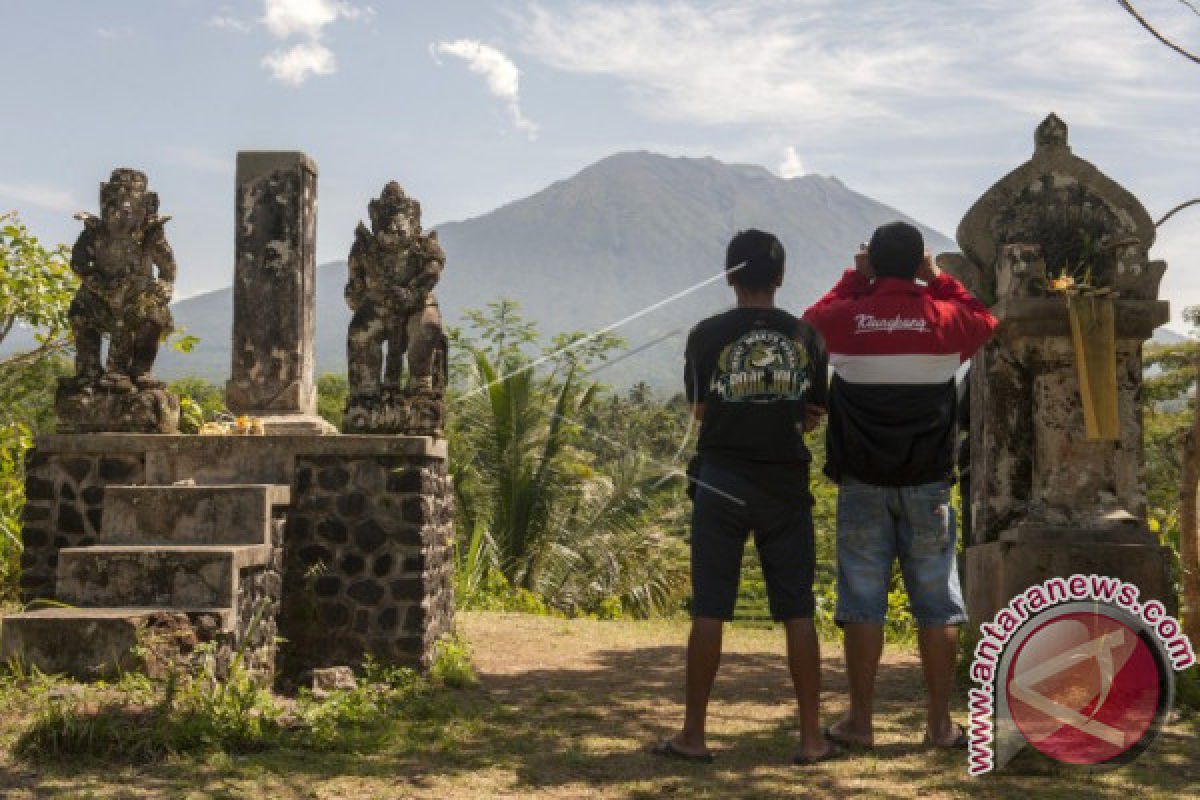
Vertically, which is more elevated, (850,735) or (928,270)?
(928,270)

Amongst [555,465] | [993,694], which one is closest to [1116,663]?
[993,694]

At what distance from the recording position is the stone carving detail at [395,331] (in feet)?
24.5

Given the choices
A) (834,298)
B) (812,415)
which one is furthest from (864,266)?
(812,415)

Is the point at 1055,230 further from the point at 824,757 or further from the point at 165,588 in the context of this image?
the point at 165,588

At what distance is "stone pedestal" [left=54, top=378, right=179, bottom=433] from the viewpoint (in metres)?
7.58

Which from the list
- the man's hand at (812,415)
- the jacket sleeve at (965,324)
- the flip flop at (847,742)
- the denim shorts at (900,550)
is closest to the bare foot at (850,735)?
the flip flop at (847,742)

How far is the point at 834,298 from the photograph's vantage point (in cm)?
510

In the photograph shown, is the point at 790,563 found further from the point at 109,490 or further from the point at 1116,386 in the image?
the point at 109,490

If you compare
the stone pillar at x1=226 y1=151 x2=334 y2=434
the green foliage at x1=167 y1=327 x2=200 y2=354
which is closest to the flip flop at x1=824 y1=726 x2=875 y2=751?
the stone pillar at x1=226 y1=151 x2=334 y2=434

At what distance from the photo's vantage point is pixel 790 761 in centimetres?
489

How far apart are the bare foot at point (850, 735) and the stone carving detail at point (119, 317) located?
4.77 metres

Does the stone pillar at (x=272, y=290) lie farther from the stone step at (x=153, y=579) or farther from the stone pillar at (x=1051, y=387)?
the stone pillar at (x=1051, y=387)

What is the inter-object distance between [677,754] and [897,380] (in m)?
1.78

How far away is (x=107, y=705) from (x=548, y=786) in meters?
1.88
